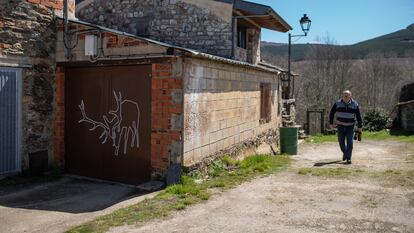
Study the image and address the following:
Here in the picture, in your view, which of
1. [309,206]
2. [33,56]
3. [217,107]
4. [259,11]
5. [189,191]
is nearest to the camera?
[309,206]

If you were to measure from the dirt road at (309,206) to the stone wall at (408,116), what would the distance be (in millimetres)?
14014

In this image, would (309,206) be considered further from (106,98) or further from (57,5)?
(57,5)

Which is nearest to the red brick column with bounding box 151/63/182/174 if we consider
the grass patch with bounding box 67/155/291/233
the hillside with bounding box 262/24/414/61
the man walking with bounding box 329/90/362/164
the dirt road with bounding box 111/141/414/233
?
the grass patch with bounding box 67/155/291/233

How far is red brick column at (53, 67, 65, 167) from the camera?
8.41 m

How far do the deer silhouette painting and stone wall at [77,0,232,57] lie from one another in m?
4.72

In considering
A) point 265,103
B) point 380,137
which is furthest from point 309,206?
point 380,137

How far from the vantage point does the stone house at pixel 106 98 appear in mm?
7238

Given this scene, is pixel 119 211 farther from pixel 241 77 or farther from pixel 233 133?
pixel 241 77

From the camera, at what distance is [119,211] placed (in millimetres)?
5730

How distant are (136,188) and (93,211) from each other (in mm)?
1212

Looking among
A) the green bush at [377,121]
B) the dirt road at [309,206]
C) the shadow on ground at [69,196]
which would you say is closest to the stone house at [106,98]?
the shadow on ground at [69,196]

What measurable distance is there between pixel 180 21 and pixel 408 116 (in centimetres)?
1495

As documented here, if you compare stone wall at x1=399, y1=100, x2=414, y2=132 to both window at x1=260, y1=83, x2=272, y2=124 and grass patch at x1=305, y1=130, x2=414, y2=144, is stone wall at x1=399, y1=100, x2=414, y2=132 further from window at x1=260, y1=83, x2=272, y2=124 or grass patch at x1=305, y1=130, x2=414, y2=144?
window at x1=260, y1=83, x2=272, y2=124

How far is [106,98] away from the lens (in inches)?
313
